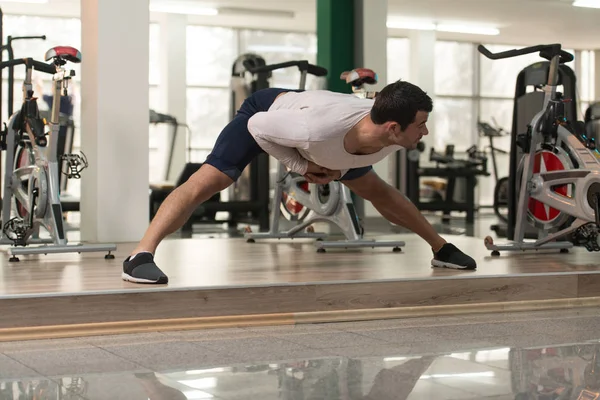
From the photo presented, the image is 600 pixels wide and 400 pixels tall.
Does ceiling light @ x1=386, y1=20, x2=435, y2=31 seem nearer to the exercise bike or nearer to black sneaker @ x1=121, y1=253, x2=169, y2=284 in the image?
the exercise bike

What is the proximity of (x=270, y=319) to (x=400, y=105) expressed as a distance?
2.80 ft

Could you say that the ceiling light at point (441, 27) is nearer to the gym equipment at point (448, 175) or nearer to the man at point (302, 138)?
the gym equipment at point (448, 175)

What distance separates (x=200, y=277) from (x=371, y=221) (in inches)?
152

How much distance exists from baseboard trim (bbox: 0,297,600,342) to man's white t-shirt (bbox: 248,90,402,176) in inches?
21.7

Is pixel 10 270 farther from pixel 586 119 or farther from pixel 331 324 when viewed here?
pixel 586 119

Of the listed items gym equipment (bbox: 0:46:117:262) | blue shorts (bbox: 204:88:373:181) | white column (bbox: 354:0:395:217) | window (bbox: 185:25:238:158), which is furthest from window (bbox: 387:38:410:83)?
blue shorts (bbox: 204:88:373:181)

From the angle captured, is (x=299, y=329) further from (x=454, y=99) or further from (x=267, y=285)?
(x=454, y=99)

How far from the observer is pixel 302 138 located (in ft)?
9.73

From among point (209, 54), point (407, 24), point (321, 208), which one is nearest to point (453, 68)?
point (407, 24)

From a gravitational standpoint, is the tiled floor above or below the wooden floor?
below

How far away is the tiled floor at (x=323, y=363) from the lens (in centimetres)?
197

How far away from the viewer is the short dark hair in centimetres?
289

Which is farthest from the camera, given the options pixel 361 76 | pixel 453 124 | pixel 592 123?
pixel 453 124

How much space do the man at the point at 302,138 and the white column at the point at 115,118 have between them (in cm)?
210
